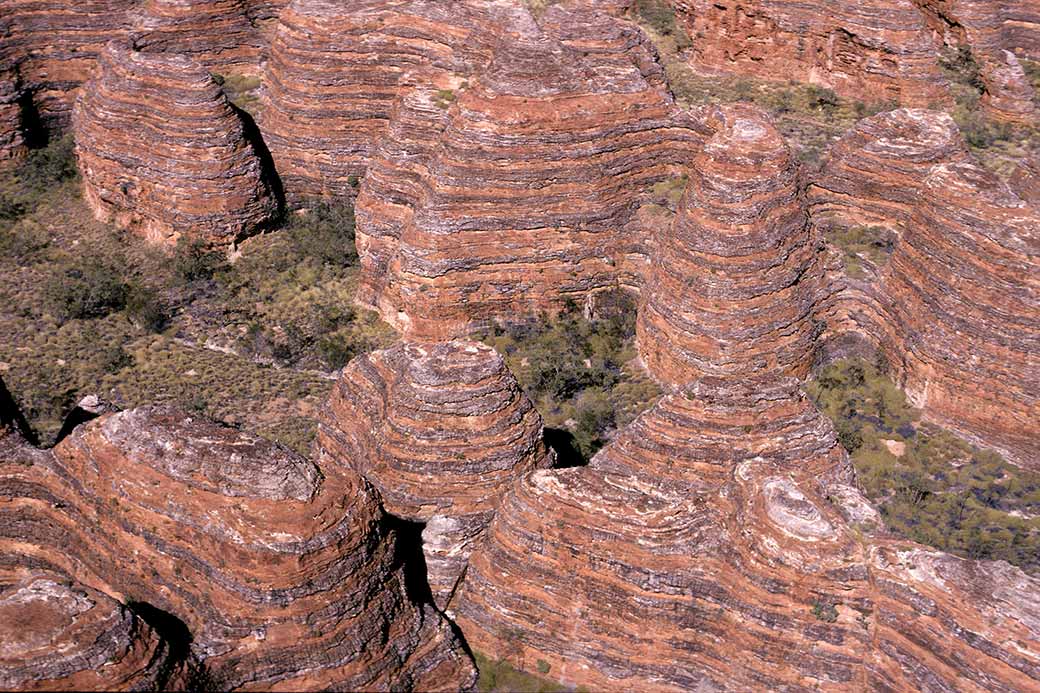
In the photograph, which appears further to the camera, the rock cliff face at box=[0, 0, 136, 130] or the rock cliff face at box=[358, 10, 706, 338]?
the rock cliff face at box=[0, 0, 136, 130]

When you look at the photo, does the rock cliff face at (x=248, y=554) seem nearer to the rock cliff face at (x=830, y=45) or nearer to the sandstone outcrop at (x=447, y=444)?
the sandstone outcrop at (x=447, y=444)

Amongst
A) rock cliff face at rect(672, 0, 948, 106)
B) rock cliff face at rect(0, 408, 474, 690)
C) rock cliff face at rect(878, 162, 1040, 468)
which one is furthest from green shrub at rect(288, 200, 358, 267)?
rock cliff face at rect(878, 162, 1040, 468)

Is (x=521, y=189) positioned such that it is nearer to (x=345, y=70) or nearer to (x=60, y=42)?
(x=345, y=70)

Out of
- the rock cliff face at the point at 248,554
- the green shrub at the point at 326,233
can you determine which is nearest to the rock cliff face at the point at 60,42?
the green shrub at the point at 326,233

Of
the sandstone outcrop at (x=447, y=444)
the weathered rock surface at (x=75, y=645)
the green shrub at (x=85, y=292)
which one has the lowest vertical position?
the green shrub at (x=85, y=292)

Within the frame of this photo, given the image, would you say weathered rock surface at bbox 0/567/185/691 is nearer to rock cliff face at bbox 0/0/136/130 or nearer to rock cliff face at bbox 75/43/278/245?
rock cliff face at bbox 75/43/278/245

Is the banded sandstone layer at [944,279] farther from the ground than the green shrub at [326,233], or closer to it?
farther from the ground
